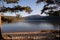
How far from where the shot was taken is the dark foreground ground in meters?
1.73

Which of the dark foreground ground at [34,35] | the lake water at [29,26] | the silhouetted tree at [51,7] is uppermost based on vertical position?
the silhouetted tree at [51,7]

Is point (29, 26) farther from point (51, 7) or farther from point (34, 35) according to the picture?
point (51, 7)

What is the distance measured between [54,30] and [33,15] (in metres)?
0.35

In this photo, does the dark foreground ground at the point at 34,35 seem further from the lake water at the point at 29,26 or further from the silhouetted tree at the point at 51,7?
the silhouetted tree at the point at 51,7

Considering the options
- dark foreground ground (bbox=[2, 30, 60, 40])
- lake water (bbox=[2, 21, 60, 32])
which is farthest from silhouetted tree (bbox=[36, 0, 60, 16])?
dark foreground ground (bbox=[2, 30, 60, 40])

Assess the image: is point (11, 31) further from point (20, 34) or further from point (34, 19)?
point (34, 19)

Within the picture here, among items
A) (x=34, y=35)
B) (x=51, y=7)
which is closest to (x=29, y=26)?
(x=34, y=35)

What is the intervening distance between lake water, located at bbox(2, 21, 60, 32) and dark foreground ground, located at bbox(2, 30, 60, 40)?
Answer: 52 millimetres

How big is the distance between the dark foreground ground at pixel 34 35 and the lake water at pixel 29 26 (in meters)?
0.05

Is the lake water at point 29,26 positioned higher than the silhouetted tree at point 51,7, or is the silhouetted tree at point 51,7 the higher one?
the silhouetted tree at point 51,7

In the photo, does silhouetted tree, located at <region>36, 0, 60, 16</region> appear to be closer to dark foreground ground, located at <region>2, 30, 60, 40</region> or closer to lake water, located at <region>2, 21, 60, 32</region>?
lake water, located at <region>2, 21, 60, 32</region>

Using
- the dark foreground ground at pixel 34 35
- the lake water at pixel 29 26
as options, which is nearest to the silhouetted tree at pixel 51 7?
the lake water at pixel 29 26

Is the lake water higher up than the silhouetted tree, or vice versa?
the silhouetted tree

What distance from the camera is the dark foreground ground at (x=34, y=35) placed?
173 cm
